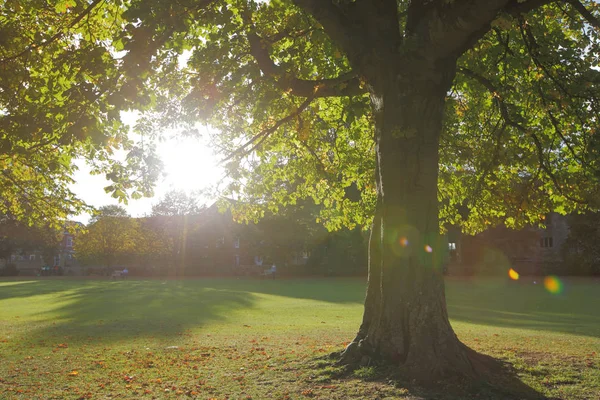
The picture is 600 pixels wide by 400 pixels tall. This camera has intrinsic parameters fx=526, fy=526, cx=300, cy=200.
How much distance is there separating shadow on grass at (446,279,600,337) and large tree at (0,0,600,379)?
4615mm

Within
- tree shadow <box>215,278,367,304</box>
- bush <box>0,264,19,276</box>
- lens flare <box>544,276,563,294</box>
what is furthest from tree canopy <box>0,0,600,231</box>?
Answer: bush <box>0,264,19,276</box>

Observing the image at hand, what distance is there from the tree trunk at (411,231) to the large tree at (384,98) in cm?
2

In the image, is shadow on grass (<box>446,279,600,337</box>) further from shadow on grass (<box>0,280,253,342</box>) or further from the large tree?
shadow on grass (<box>0,280,253,342</box>)

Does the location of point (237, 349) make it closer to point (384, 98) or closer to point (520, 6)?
point (384, 98)

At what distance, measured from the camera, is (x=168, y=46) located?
33.1ft

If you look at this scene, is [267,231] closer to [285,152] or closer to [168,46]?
[285,152]

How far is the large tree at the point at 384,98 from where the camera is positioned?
7.64m

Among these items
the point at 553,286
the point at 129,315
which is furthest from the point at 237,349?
the point at 553,286

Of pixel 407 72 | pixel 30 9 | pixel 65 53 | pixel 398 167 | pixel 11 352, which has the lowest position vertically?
pixel 11 352

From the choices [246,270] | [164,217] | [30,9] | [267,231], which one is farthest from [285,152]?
[164,217]

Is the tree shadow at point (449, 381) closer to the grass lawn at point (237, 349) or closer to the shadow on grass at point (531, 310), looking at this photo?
the grass lawn at point (237, 349)

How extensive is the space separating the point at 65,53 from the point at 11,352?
22.2ft

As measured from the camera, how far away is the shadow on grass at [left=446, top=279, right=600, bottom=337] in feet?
59.1

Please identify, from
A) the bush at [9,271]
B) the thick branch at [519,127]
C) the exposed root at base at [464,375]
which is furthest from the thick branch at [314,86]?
the bush at [9,271]
